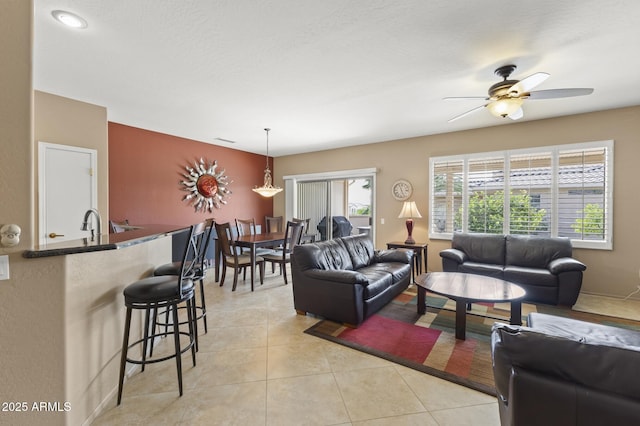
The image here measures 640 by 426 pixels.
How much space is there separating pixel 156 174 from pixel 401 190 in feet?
15.7

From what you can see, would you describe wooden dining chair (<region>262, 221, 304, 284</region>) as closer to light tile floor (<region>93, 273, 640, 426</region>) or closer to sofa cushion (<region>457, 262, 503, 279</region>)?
light tile floor (<region>93, 273, 640, 426</region>)

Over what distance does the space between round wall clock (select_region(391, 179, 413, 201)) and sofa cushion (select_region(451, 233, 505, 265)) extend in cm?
133

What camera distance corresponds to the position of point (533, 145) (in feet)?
14.7

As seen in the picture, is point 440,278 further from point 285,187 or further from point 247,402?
point 285,187

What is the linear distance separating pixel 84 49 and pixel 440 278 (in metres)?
4.28

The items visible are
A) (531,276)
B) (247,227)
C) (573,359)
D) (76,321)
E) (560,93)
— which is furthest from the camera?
(247,227)

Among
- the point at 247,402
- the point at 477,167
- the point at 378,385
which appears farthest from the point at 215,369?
the point at 477,167

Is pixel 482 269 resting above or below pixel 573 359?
below

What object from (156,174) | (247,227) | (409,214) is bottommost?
(247,227)

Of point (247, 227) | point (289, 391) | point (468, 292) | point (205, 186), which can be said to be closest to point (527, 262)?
point (468, 292)

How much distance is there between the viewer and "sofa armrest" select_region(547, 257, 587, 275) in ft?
11.3

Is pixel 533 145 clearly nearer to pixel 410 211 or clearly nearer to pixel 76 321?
pixel 410 211

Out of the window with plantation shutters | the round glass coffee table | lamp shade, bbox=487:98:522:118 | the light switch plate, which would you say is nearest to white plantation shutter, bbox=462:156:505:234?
the window with plantation shutters

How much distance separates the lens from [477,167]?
194 inches
